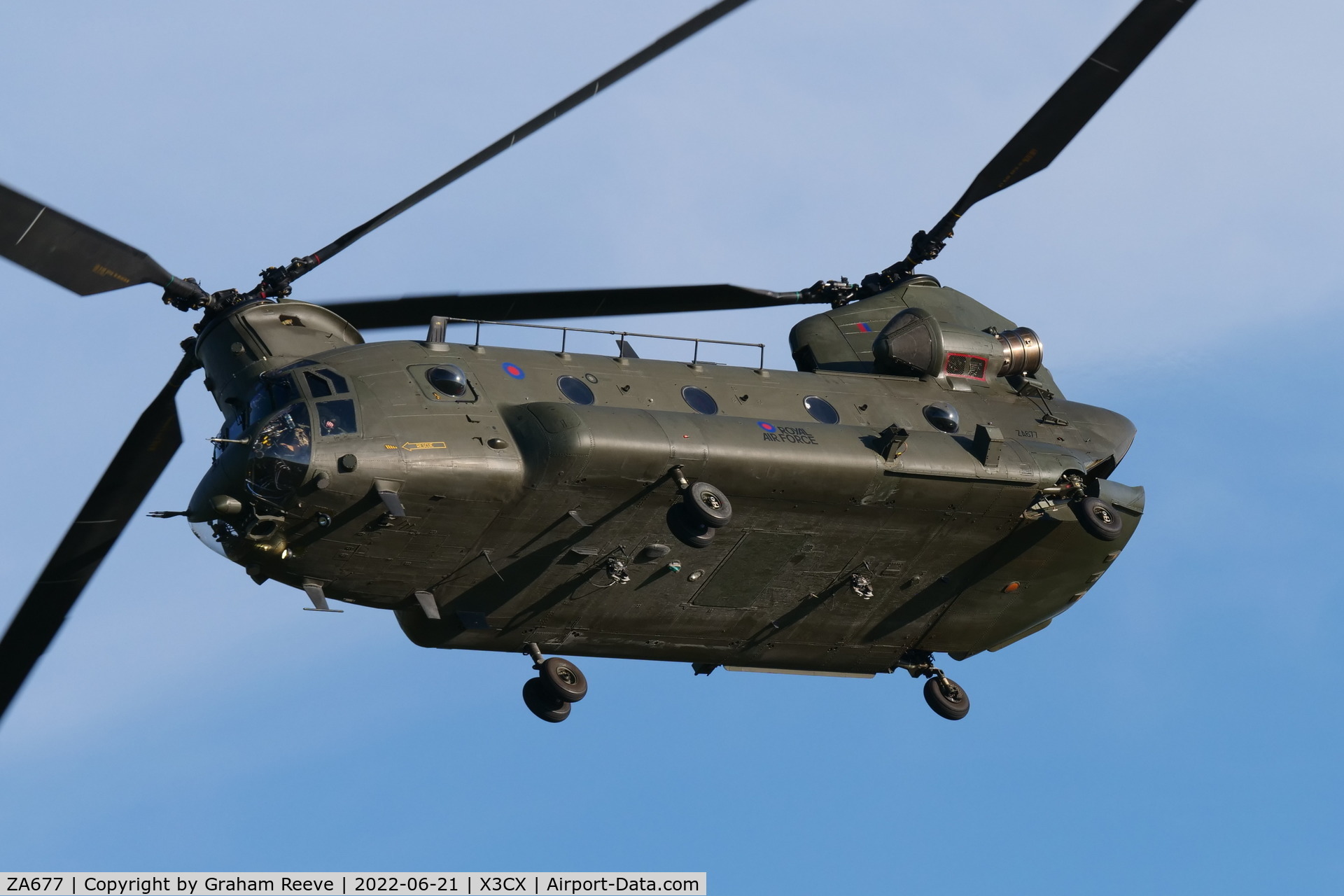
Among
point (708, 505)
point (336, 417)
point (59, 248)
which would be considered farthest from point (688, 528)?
point (59, 248)

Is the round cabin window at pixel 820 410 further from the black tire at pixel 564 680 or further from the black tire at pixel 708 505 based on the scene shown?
the black tire at pixel 564 680

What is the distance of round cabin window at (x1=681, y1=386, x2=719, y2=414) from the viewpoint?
30047 mm

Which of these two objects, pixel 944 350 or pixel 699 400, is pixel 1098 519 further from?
pixel 699 400

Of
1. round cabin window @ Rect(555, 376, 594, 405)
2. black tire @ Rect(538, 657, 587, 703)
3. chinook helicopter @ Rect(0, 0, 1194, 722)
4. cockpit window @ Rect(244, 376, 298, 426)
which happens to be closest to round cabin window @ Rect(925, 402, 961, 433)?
chinook helicopter @ Rect(0, 0, 1194, 722)

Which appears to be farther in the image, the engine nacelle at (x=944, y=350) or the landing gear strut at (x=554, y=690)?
the engine nacelle at (x=944, y=350)

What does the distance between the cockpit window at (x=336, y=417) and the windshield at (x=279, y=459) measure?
24 centimetres

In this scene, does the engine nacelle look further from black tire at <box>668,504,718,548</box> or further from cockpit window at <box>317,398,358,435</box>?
cockpit window at <box>317,398,358,435</box>

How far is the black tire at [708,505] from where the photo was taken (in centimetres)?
2711

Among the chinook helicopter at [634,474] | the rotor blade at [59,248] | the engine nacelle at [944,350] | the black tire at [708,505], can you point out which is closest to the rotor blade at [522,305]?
the chinook helicopter at [634,474]

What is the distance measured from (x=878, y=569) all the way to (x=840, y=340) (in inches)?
187

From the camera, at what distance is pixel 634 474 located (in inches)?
1089

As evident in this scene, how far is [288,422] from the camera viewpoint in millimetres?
26938

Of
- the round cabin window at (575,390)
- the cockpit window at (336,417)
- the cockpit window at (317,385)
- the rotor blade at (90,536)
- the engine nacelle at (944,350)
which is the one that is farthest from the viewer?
the engine nacelle at (944,350)

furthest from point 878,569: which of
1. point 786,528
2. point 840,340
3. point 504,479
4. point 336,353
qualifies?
point 336,353
